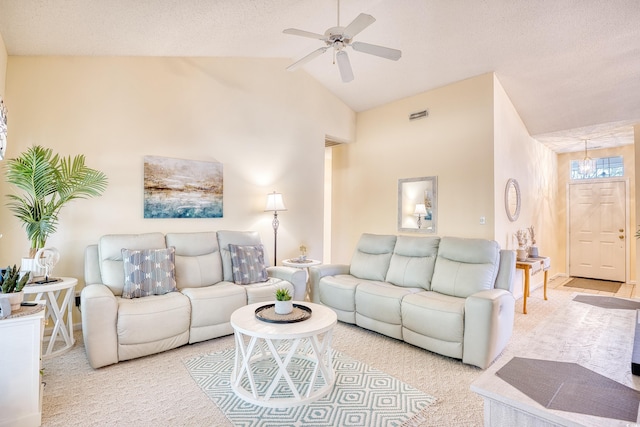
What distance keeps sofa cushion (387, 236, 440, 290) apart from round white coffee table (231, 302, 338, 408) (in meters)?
1.30

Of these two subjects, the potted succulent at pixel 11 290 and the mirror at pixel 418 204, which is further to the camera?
the mirror at pixel 418 204

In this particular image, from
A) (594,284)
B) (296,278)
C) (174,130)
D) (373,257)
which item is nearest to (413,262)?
(373,257)

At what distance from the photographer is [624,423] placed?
74 centimetres

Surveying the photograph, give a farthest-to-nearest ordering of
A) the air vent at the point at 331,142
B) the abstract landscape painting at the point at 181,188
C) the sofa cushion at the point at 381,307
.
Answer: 1. the air vent at the point at 331,142
2. the abstract landscape painting at the point at 181,188
3. the sofa cushion at the point at 381,307

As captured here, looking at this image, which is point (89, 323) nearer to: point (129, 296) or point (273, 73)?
point (129, 296)

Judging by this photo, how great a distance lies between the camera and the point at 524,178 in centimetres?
514

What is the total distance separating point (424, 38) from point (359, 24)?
170 cm

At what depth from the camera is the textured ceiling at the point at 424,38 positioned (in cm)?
288

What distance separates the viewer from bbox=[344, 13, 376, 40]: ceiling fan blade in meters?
2.44

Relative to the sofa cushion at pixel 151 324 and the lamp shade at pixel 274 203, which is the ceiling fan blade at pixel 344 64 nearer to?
the lamp shade at pixel 274 203

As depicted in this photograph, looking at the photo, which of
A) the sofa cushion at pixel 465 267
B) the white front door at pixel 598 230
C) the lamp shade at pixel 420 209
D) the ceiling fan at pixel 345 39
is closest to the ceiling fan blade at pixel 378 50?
the ceiling fan at pixel 345 39

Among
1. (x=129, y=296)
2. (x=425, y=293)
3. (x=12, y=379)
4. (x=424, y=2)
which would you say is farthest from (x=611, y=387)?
(x=424, y=2)

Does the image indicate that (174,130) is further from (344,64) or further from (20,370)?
(20,370)

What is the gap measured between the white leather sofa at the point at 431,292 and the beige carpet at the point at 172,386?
0.62 ft
